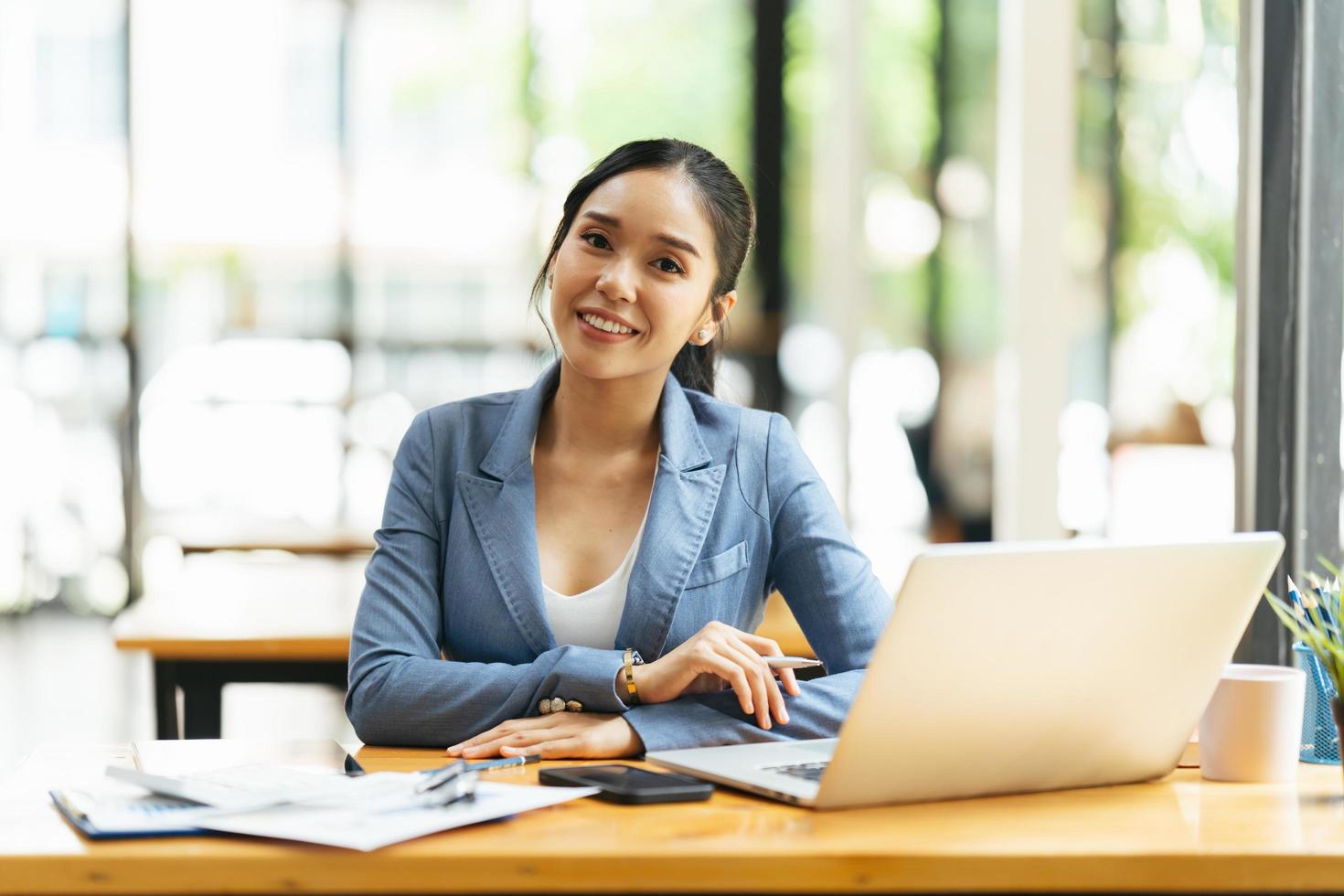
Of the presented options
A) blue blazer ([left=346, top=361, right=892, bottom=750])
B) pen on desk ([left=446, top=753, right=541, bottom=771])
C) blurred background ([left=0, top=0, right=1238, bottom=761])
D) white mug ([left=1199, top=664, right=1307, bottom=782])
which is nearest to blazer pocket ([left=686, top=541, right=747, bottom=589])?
blue blazer ([left=346, top=361, right=892, bottom=750])

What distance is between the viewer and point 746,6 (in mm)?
7043

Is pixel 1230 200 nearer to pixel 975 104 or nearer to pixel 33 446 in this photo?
pixel 975 104

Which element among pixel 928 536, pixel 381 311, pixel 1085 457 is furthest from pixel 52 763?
pixel 381 311

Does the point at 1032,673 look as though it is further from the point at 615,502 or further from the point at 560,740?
the point at 615,502

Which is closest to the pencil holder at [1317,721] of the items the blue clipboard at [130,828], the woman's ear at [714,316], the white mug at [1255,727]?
the white mug at [1255,727]

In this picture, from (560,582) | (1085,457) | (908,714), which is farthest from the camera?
(1085,457)

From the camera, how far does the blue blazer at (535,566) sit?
5.29 ft

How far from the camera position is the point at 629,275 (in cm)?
182

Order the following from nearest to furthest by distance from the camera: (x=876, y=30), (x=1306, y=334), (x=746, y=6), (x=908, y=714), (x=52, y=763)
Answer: (x=908, y=714) < (x=52, y=763) < (x=1306, y=334) < (x=876, y=30) < (x=746, y=6)

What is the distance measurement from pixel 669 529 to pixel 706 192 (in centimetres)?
44

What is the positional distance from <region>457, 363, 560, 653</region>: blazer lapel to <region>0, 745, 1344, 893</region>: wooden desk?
58cm

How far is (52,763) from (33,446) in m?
5.77

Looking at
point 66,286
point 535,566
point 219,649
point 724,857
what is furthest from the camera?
point 66,286

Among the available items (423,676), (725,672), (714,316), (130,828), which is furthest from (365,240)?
(130,828)
